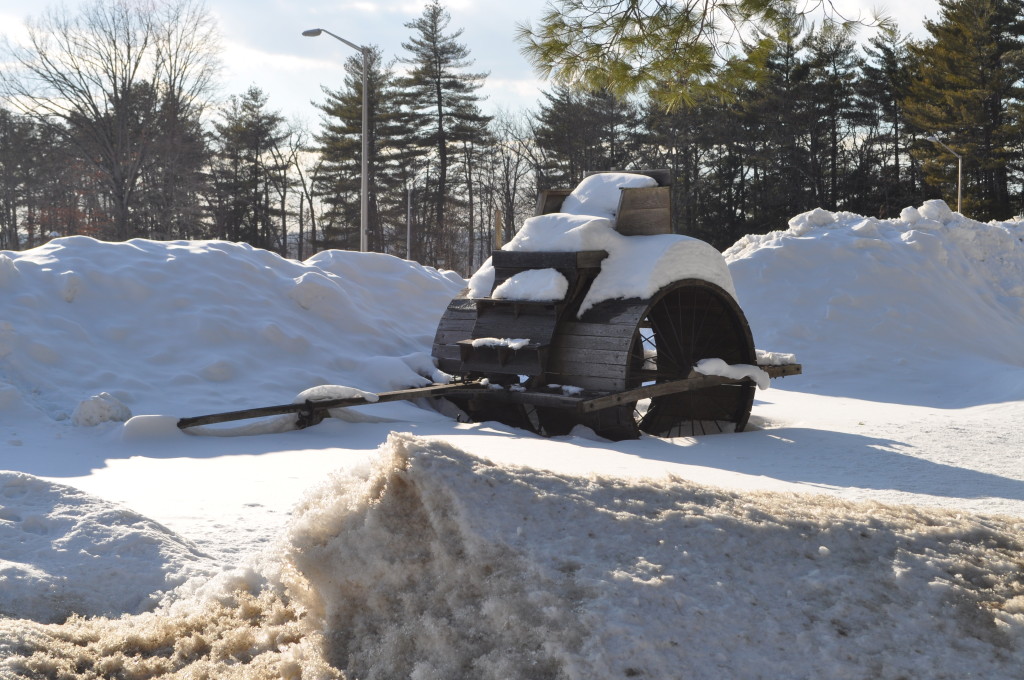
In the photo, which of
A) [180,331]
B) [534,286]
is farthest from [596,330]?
[180,331]

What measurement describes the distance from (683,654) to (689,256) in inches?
243

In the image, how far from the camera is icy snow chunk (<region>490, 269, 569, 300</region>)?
24.9 ft

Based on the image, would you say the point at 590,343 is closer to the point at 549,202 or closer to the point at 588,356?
the point at 588,356

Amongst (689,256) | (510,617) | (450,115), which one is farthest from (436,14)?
(510,617)

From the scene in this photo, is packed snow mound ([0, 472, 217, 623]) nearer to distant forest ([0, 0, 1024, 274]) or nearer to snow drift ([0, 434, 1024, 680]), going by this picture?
snow drift ([0, 434, 1024, 680])

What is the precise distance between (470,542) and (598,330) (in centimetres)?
519

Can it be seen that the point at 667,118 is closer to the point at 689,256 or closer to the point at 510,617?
the point at 689,256

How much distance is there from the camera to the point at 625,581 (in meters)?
2.23

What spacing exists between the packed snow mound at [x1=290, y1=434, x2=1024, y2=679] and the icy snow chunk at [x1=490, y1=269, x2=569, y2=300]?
15.7 ft

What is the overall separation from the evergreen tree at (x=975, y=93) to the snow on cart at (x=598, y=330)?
Answer: 95.6ft

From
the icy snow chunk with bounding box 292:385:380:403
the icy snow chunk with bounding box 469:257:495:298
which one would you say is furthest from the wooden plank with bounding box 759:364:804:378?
the icy snow chunk with bounding box 292:385:380:403

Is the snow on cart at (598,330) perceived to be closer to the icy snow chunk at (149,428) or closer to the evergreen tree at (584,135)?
the icy snow chunk at (149,428)

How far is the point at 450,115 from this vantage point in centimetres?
3944

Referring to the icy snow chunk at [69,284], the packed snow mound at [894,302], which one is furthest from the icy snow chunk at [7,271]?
the packed snow mound at [894,302]
